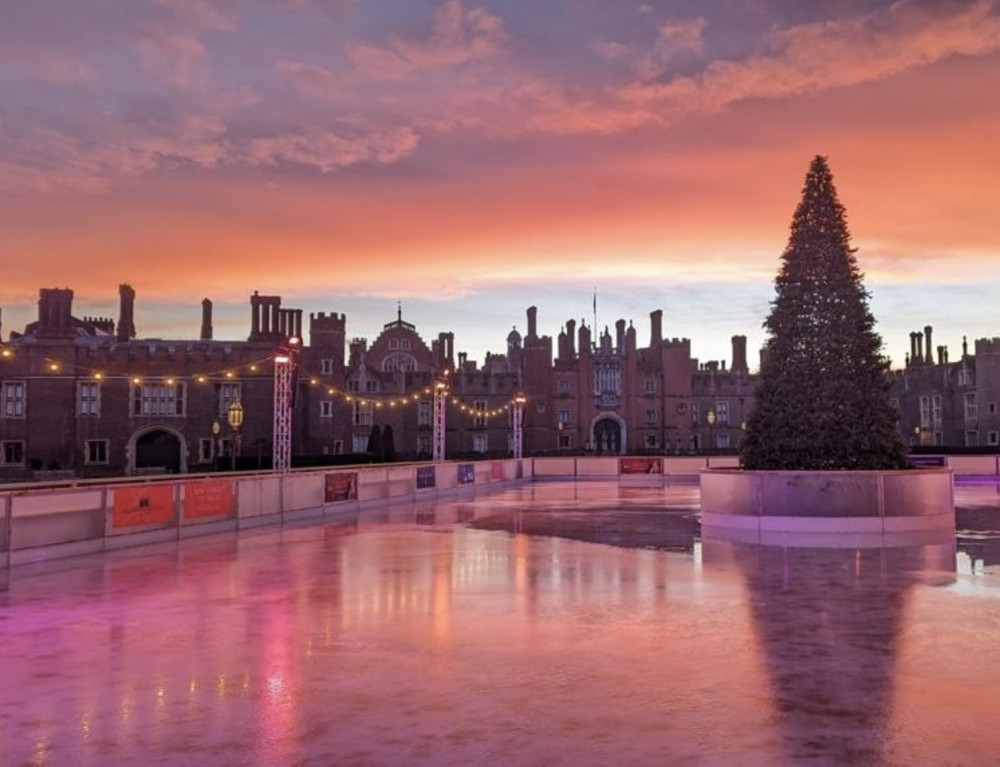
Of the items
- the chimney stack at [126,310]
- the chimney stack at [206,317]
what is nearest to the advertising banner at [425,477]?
the chimney stack at [126,310]

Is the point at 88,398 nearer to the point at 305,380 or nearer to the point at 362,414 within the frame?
the point at 305,380

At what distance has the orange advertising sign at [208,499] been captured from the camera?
1958cm

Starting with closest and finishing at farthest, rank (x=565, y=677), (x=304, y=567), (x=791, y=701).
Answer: (x=791, y=701) < (x=565, y=677) < (x=304, y=567)

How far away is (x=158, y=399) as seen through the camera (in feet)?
173

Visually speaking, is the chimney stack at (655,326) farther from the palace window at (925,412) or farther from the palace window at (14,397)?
the palace window at (14,397)

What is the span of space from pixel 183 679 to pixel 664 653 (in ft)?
14.1

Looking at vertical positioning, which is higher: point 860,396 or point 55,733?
point 860,396

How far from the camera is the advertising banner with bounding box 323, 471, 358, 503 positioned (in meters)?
26.0

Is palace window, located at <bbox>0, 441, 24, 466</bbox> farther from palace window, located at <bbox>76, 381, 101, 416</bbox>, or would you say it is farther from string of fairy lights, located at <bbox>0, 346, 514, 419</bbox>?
string of fairy lights, located at <bbox>0, 346, 514, 419</bbox>

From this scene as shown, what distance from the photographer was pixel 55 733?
242 inches

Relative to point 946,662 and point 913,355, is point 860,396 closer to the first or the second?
point 946,662

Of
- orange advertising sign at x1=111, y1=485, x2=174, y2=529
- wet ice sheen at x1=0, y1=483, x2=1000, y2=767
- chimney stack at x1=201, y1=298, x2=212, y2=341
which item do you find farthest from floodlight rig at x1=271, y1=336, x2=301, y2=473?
chimney stack at x1=201, y1=298, x2=212, y2=341

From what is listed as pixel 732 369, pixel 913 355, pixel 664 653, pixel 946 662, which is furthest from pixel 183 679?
pixel 913 355

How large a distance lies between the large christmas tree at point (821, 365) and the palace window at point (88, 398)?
4201 centimetres
